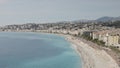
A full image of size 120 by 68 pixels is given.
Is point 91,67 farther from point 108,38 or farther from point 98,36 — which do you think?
point 98,36

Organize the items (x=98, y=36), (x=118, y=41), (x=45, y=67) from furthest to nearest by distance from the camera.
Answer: (x=98, y=36) < (x=118, y=41) < (x=45, y=67)

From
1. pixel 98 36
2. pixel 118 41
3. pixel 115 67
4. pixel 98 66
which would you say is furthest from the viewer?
pixel 98 36

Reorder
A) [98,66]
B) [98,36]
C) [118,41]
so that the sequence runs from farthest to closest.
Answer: [98,36] → [118,41] → [98,66]

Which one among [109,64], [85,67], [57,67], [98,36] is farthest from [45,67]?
[98,36]

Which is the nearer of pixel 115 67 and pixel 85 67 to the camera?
pixel 115 67

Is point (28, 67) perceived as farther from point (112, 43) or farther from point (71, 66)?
point (112, 43)

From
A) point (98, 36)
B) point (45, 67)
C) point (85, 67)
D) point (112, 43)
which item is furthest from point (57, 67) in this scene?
point (98, 36)

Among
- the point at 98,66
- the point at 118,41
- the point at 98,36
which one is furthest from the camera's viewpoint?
the point at 98,36

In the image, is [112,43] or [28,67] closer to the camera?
[28,67]

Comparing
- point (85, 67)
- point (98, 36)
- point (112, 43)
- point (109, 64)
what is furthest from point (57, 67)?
point (98, 36)
